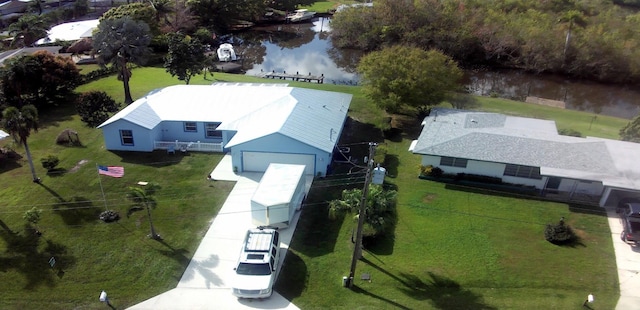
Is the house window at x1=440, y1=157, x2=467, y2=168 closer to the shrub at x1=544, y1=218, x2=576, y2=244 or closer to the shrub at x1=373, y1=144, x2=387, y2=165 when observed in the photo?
the shrub at x1=373, y1=144, x2=387, y2=165

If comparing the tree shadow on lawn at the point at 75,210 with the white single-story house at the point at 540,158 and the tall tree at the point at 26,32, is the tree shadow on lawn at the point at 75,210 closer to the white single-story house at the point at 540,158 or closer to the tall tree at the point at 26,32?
the white single-story house at the point at 540,158

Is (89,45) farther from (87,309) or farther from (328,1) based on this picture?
(328,1)

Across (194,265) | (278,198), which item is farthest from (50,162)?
(278,198)

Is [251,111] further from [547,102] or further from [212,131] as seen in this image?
[547,102]

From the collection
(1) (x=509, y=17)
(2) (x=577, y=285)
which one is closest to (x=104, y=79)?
(2) (x=577, y=285)

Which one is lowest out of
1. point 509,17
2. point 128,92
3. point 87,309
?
point 87,309

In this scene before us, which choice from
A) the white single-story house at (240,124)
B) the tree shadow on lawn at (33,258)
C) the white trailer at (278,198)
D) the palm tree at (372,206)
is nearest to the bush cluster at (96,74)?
the white single-story house at (240,124)

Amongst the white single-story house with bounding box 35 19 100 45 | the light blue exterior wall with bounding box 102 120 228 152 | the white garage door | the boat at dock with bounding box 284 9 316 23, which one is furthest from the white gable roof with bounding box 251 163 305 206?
the boat at dock with bounding box 284 9 316 23
